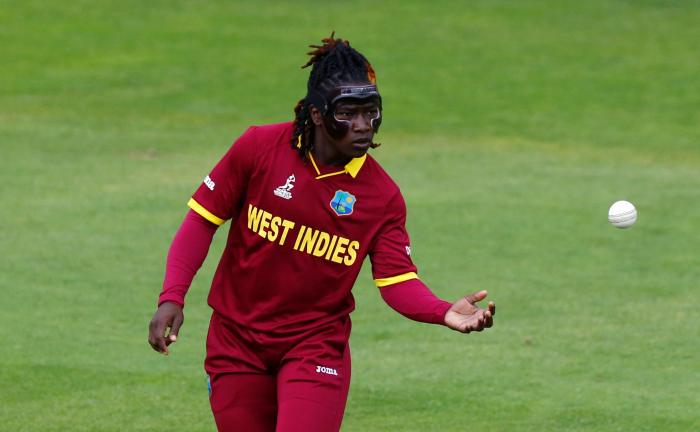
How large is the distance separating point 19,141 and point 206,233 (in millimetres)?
12454

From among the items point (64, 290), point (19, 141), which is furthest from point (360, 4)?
point (64, 290)

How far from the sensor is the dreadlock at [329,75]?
22.4 feet

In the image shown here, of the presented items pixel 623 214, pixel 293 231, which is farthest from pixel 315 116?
pixel 623 214

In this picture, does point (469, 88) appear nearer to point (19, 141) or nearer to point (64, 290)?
point (19, 141)

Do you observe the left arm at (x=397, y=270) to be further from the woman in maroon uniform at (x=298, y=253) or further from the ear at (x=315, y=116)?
the ear at (x=315, y=116)

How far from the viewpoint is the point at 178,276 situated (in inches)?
273

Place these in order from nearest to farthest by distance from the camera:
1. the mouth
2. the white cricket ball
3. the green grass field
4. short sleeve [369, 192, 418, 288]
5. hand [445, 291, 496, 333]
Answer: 1. hand [445, 291, 496, 333]
2. the mouth
3. short sleeve [369, 192, 418, 288]
4. the green grass field
5. the white cricket ball

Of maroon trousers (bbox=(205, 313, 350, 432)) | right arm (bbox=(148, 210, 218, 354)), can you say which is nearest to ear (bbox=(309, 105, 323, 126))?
right arm (bbox=(148, 210, 218, 354))

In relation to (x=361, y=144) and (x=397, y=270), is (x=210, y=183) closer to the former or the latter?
(x=361, y=144)

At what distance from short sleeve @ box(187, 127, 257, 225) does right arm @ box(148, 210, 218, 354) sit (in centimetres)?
8

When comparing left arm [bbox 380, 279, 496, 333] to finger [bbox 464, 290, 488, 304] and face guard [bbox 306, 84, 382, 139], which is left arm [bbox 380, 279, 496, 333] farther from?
face guard [bbox 306, 84, 382, 139]

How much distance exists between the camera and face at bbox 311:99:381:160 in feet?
22.1

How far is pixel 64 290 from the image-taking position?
13133 millimetres

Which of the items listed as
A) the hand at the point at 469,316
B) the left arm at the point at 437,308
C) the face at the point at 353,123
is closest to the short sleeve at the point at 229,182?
the face at the point at 353,123
